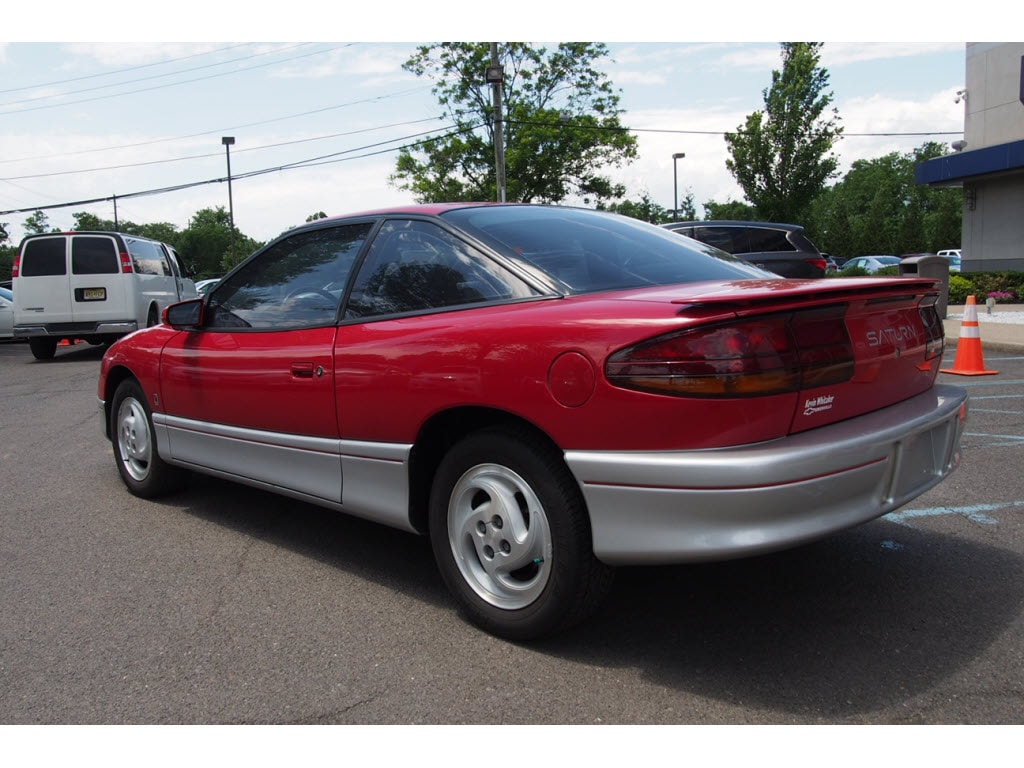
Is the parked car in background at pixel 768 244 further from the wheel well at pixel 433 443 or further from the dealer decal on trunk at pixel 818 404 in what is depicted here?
the dealer decal on trunk at pixel 818 404

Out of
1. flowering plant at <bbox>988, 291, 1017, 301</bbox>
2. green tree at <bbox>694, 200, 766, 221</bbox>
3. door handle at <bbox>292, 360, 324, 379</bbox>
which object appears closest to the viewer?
door handle at <bbox>292, 360, 324, 379</bbox>

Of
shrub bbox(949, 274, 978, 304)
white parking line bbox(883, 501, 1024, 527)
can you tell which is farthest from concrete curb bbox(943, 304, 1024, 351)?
white parking line bbox(883, 501, 1024, 527)

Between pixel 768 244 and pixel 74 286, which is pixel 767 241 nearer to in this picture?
pixel 768 244

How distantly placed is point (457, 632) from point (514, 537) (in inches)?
19.0

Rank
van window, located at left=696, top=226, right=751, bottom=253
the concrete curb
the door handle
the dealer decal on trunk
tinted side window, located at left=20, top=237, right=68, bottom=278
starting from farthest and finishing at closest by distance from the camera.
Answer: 1. tinted side window, located at left=20, top=237, right=68, bottom=278
2. van window, located at left=696, top=226, right=751, bottom=253
3. the concrete curb
4. the door handle
5. the dealer decal on trunk

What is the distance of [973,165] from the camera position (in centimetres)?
2219

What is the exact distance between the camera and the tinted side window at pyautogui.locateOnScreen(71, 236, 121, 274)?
1423 cm

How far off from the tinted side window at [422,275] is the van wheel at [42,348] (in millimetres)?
13557

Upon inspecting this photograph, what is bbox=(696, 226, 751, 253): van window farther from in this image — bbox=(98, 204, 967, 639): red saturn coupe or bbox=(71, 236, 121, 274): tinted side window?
bbox=(71, 236, 121, 274): tinted side window

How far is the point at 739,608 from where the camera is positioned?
3.17 m

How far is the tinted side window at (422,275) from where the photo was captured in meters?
3.10

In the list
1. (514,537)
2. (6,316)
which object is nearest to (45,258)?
(6,316)

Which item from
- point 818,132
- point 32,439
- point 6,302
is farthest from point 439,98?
point 32,439

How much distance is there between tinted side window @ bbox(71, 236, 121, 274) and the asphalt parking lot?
35.5 ft
